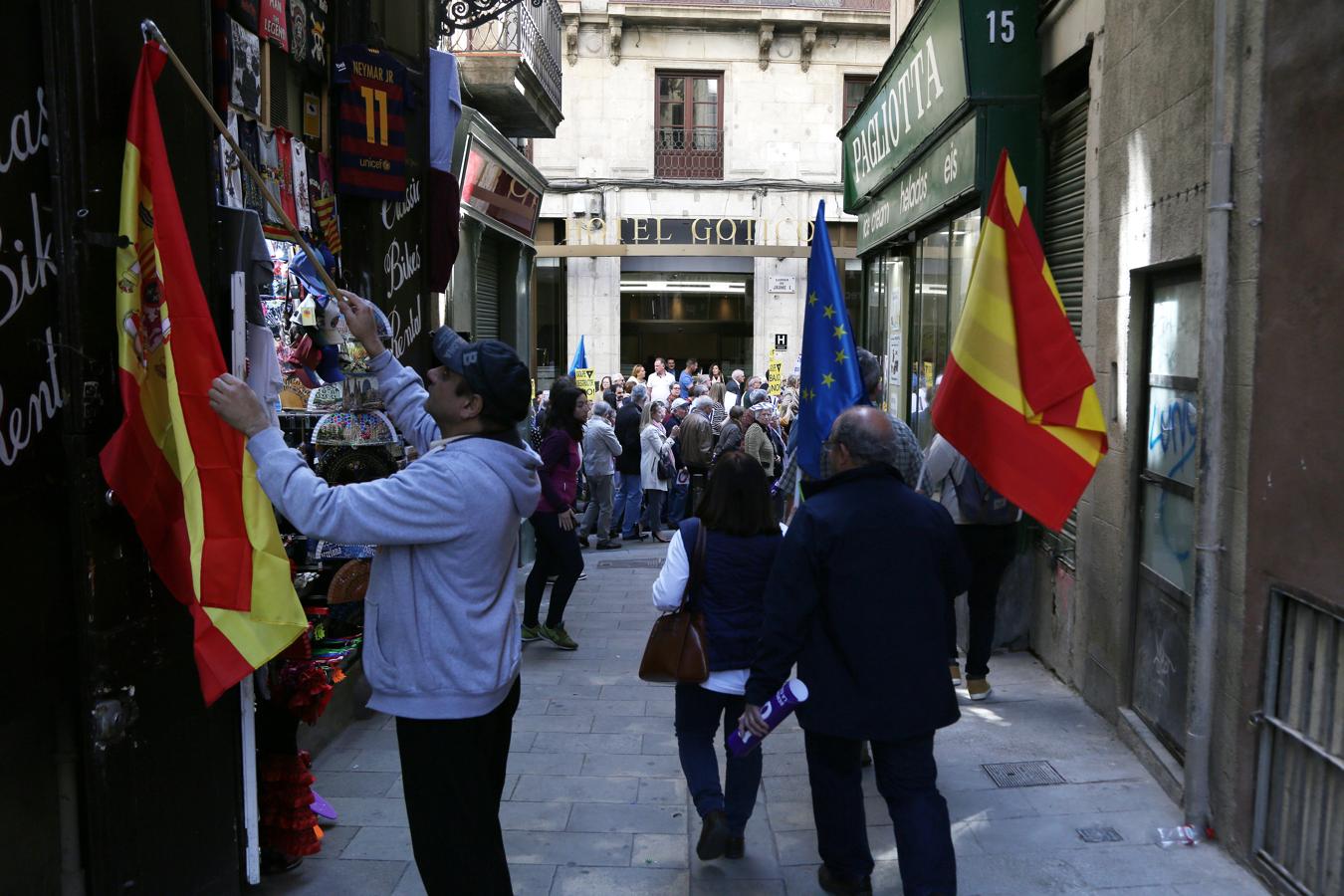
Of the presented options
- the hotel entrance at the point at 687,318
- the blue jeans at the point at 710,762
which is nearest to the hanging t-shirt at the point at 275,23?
the blue jeans at the point at 710,762

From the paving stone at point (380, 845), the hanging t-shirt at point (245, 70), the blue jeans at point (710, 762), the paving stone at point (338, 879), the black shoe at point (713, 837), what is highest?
the hanging t-shirt at point (245, 70)

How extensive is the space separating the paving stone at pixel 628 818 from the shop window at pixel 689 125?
2251 cm

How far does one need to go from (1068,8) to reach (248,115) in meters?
4.93

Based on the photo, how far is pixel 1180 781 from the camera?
16.5ft

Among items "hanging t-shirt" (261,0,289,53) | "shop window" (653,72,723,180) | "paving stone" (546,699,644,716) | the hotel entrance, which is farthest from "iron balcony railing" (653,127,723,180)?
"hanging t-shirt" (261,0,289,53)

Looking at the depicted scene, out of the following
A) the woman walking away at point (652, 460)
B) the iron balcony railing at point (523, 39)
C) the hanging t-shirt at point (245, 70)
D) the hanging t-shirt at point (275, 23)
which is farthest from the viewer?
the woman walking away at point (652, 460)

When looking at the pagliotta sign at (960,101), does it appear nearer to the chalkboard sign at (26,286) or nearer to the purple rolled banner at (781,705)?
the purple rolled banner at (781,705)

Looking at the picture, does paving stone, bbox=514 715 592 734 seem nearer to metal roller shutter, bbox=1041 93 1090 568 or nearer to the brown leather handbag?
the brown leather handbag

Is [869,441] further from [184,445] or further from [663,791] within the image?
[663,791]

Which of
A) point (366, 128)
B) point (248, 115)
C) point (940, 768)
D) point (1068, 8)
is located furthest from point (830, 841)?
point (1068, 8)

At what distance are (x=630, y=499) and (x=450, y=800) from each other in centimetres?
1055

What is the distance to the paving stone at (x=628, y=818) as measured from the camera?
16.6 feet

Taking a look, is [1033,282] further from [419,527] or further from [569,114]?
[569,114]

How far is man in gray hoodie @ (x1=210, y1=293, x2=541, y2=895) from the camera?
10.6ft
